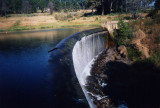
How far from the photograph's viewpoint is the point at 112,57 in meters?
15.1

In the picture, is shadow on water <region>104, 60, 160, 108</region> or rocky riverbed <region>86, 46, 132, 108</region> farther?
shadow on water <region>104, 60, 160, 108</region>

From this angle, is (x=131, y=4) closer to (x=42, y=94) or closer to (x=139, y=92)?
(x=139, y=92)

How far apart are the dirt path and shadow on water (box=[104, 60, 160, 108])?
4.28ft

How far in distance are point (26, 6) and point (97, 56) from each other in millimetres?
66007

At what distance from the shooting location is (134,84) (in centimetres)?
1065

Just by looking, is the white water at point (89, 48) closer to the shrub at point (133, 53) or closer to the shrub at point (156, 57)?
the shrub at point (133, 53)

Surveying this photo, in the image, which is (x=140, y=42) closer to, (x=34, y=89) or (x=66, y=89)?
(x=66, y=89)

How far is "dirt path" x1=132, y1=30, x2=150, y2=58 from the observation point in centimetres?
1400

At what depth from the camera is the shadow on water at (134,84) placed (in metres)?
8.69

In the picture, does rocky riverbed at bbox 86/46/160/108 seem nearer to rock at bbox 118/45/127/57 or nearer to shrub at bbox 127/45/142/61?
rock at bbox 118/45/127/57

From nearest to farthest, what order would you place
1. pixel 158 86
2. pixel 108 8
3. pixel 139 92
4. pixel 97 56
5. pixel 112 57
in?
pixel 139 92, pixel 158 86, pixel 112 57, pixel 97 56, pixel 108 8

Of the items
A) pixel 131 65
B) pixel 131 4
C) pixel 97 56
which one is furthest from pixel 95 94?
pixel 131 4

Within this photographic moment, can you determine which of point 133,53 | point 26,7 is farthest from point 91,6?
point 133,53

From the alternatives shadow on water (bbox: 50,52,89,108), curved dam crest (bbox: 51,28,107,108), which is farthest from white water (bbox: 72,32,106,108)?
shadow on water (bbox: 50,52,89,108)
